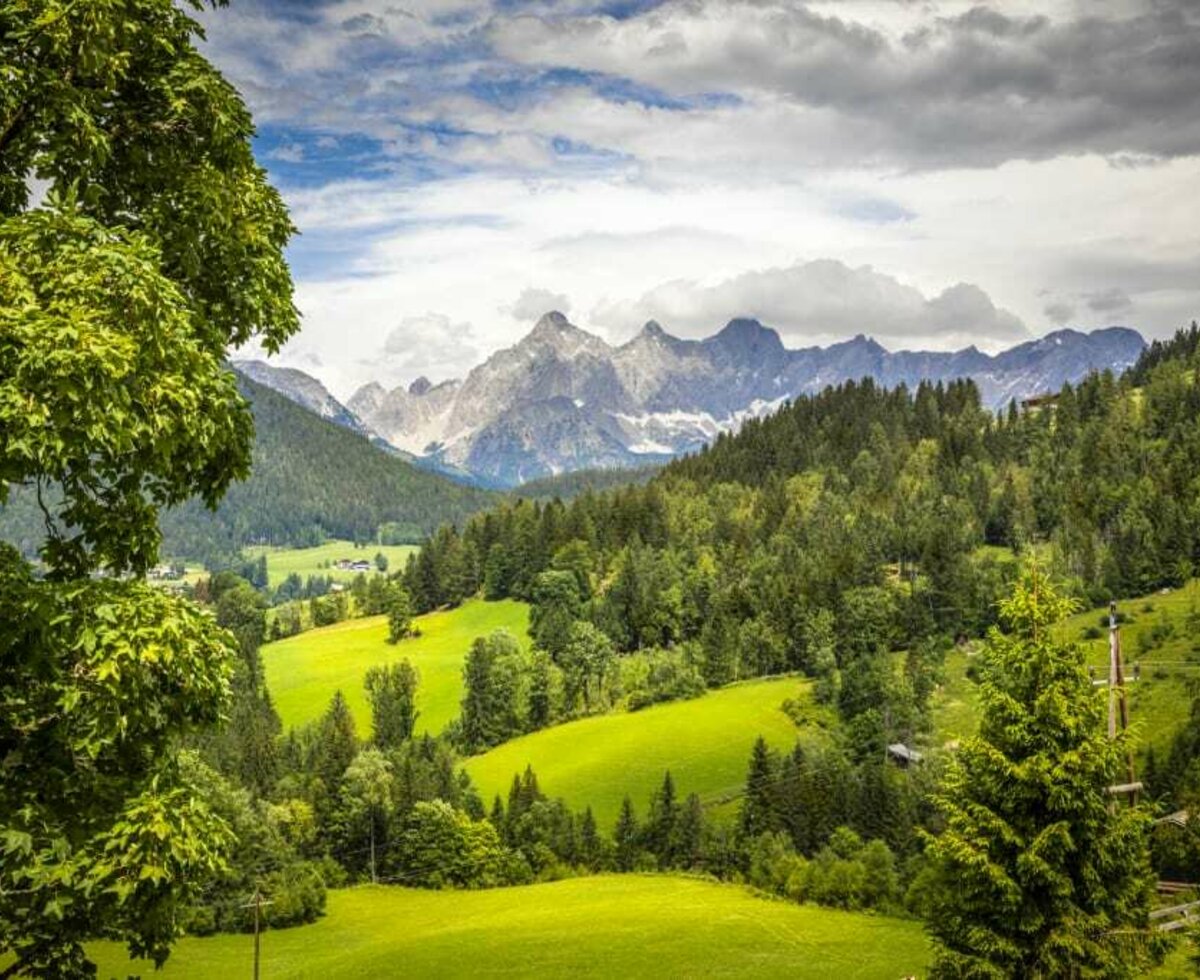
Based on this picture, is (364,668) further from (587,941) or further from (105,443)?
(105,443)

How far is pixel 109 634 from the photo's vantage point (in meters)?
8.73

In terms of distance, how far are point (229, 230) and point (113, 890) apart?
21.8 ft

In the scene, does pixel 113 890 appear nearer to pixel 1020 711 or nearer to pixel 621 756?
pixel 1020 711

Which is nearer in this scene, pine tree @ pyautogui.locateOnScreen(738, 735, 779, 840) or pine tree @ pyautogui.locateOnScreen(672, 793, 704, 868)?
pine tree @ pyautogui.locateOnScreen(738, 735, 779, 840)

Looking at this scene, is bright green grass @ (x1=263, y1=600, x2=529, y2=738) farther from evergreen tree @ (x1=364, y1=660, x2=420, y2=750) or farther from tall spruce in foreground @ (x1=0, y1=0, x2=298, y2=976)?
tall spruce in foreground @ (x1=0, y1=0, x2=298, y2=976)

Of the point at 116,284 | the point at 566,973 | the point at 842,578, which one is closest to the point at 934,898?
the point at 116,284

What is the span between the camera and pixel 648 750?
415 ft

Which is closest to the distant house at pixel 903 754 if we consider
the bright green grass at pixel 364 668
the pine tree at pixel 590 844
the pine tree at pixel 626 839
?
the pine tree at pixel 626 839

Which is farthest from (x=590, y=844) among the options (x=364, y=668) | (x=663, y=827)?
(x=364, y=668)

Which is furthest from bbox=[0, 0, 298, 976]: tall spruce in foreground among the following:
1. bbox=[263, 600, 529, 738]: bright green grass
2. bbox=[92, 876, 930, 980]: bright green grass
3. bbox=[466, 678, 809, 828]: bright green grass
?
bbox=[263, 600, 529, 738]: bright green grass

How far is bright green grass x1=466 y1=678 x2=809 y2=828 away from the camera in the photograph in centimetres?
11631

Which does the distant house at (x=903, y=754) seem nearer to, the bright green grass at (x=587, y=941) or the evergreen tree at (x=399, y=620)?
the bright green grass at (x=587, y=941)

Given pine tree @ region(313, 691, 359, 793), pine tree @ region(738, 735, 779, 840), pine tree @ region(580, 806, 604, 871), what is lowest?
pine tree @ region(580, 806, 604, 871)

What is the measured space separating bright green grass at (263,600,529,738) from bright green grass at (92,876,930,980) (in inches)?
2419
